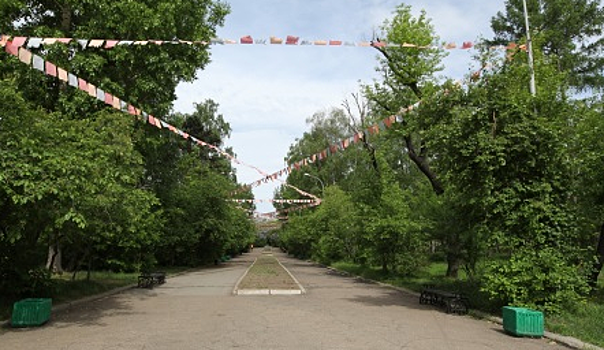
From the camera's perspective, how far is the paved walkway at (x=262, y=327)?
7.74m

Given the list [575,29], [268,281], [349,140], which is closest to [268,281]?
[268,281]

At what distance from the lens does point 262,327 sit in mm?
9250

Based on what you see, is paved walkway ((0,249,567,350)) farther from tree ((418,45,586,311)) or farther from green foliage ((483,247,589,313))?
tree ((418,45,586,311))

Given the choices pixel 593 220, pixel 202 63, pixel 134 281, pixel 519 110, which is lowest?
pixel 134 281

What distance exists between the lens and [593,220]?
12211 millimetres

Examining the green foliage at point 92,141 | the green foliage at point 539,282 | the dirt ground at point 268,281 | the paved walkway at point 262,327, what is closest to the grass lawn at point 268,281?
the dirt ground at point 268,281

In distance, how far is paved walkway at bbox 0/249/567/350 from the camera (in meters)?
7.74

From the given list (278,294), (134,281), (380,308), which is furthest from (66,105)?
(380,308)

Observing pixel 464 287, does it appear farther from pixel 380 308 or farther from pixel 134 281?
pixel 134 281

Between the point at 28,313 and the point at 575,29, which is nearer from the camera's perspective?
the point at 28,313

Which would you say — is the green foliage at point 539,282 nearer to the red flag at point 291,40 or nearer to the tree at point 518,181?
the tree at point 518,181

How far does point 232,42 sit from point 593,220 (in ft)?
34.0

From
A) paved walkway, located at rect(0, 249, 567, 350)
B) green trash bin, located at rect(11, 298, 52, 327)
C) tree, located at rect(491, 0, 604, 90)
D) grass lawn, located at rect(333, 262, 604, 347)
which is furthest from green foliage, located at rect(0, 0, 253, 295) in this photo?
tree, located at rect(491, 0, 604, 90)

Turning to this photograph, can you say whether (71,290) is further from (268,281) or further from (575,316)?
(575,316)
